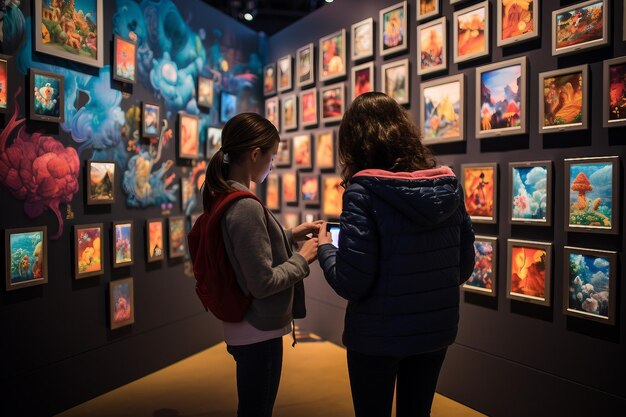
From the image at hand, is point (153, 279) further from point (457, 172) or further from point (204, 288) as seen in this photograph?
point (457, 172)

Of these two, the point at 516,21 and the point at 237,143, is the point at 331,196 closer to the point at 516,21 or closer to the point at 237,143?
the point at 516,21

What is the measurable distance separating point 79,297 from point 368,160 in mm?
2634

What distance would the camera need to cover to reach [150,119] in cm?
383

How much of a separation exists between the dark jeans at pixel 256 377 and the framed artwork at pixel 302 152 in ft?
9.85

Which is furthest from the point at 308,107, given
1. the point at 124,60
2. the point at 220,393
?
the point at 220,393

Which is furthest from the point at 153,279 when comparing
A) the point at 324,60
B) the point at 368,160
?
the point at 368,160

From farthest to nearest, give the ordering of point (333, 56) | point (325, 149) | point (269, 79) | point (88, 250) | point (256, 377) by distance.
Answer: point (269, 79)
point (325, 149)
point (333, 56)
point (88, 250)
point (256, 377)

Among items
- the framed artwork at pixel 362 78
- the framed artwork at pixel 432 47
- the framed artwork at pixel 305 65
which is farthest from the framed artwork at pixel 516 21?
the framed artwork at pixel 305 65

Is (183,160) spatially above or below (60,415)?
above

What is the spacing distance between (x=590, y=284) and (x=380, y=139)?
177 cm

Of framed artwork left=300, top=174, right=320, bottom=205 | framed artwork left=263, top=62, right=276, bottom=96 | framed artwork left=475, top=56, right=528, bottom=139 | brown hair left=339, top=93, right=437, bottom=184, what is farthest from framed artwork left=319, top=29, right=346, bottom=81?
brown hair left=339, top=93, right=437, bottom=184

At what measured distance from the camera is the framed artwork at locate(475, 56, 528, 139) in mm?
2887

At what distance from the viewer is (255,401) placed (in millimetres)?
1772

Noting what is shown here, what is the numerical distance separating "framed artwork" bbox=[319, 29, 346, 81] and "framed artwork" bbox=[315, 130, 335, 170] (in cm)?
54
